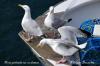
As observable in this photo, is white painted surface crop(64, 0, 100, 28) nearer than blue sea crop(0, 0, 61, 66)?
Yes

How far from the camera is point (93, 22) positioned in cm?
1152

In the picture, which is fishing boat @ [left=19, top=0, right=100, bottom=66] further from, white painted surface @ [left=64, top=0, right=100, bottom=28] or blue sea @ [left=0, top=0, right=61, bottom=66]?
blue sea @ [left=0, top=0, right=61, bottom=66]

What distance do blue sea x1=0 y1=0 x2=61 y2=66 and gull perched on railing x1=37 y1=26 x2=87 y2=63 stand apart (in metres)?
2.01

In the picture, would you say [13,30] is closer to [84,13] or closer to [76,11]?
[76,11]

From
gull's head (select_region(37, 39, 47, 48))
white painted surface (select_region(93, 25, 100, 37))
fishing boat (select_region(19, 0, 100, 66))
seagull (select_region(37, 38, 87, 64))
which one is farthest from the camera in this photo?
fishing boat (select_region(19, 0, 100, 66))

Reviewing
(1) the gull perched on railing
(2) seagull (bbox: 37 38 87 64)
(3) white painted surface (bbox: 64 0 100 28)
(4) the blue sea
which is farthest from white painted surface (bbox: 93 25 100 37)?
(4) the blue sea

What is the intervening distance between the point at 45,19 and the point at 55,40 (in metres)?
1.33

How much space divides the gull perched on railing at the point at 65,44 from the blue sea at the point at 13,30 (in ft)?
6.60

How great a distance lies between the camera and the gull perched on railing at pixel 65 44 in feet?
31.9

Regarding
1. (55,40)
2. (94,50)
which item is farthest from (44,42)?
(94,50)

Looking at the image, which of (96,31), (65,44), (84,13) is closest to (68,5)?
(84,13)

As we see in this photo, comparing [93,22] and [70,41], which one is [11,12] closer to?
[93,22]

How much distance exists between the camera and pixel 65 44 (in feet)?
31.9

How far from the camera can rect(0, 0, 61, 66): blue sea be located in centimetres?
1217
